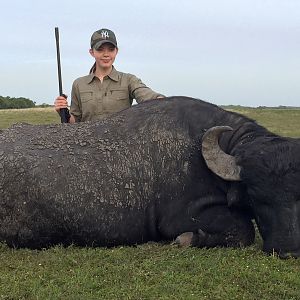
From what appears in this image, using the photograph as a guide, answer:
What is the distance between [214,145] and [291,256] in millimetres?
1436

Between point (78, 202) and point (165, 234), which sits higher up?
point (78, 202)

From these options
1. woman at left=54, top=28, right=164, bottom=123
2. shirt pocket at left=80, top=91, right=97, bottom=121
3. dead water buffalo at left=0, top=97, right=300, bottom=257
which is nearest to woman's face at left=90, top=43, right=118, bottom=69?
woman at left=54, top=28, right=164, bottom=123

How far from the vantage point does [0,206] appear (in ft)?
21.7

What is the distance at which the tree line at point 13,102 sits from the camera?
7050 centimetres

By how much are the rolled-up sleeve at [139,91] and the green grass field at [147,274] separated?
2654mm

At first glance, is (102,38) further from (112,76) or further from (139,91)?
(139,91)

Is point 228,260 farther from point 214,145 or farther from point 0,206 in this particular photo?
point 0,206

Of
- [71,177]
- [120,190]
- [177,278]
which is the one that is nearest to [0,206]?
[71,177]

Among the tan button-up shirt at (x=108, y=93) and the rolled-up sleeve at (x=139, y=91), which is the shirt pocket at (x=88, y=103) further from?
the rolled-up sleeve at (x=139, y=91)

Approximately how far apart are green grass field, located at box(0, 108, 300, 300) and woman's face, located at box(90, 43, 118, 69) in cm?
311

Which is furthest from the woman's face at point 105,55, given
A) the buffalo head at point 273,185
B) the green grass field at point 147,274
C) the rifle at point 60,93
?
the green grass field at point 147,274

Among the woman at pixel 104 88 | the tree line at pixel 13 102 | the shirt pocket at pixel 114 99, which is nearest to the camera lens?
the woman at pixel 104 88

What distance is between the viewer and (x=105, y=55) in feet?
27.9

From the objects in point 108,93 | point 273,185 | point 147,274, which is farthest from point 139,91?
point 147,274
